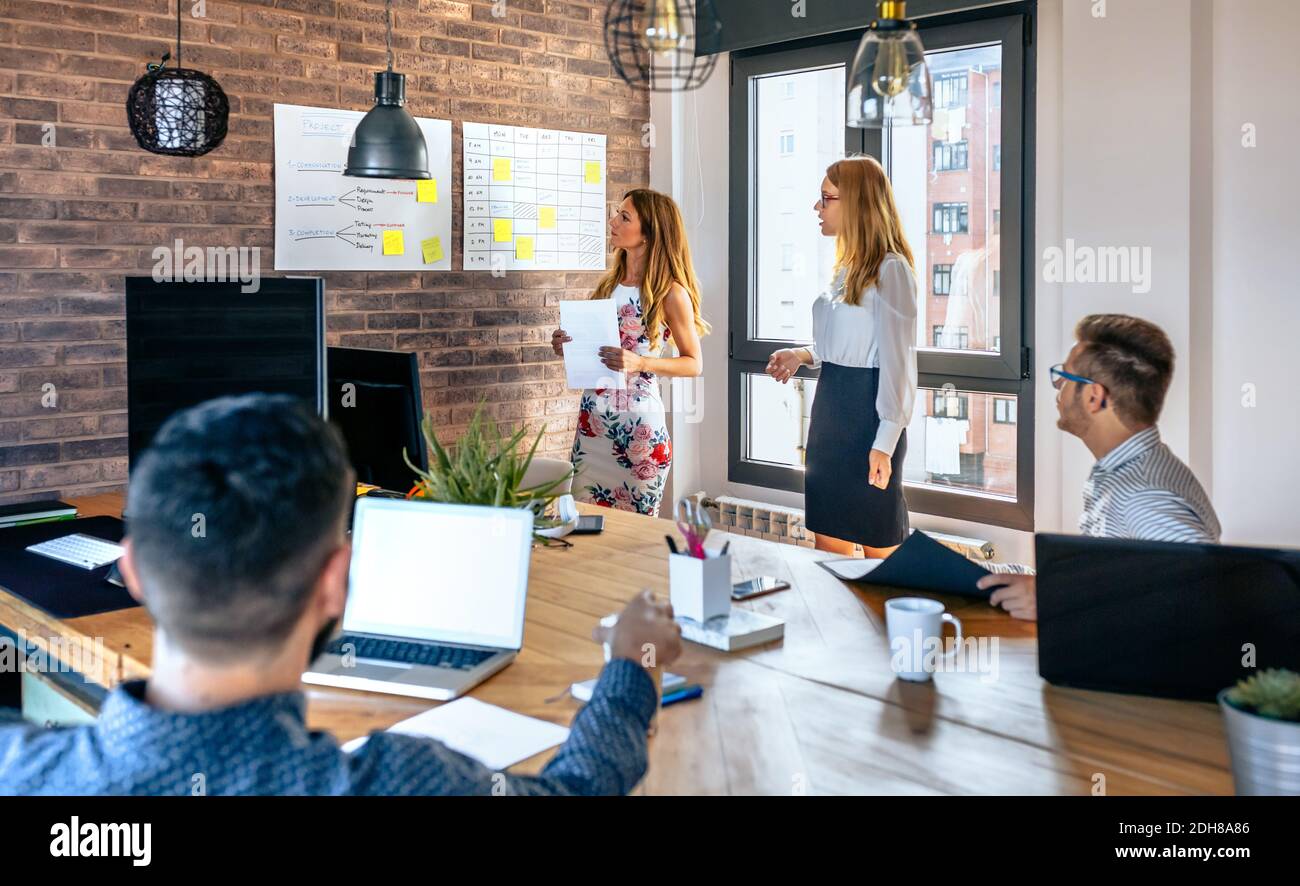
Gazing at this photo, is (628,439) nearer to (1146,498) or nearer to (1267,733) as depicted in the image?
(1146,498)

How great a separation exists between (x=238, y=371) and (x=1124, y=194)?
283cm

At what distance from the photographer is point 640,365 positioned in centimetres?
411

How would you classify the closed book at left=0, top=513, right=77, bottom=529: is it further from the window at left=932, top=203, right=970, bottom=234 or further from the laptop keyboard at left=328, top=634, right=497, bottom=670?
the window at left=932, top=203, right=970, bottom=234

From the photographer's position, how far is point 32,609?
220cm

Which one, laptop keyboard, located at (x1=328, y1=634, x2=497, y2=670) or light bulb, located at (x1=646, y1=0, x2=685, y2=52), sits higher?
light bulb, located at (x1=646, y1=0, x2=685, y2=52)

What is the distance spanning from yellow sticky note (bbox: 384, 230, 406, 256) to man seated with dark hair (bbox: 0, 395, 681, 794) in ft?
11.1

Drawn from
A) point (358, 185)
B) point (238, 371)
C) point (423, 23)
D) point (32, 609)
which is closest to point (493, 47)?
point (423, 23)

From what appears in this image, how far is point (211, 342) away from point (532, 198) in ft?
9.01

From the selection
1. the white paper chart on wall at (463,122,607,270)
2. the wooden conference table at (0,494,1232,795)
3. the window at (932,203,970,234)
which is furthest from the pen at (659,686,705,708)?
the white paper chart on wall at (463,122,607,270)

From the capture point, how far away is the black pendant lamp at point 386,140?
11.7 feet

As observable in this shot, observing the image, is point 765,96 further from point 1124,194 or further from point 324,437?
point 324,437

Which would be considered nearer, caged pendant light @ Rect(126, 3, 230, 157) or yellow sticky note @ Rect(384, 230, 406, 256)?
caged pendant light @ Rect(126, 3, 230, 157)

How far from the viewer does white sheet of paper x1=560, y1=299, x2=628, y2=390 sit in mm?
3967
